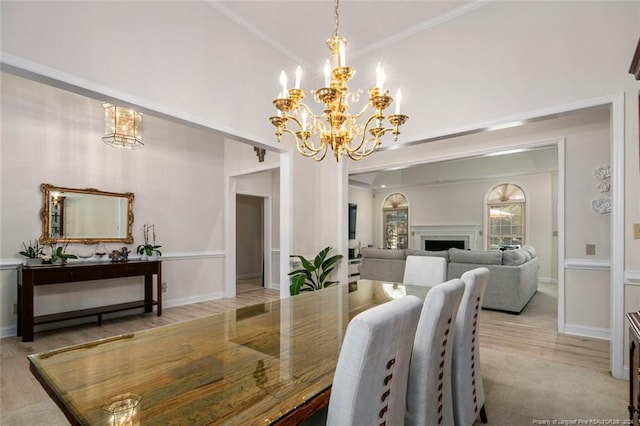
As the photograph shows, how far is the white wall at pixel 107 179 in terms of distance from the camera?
3.68 metres

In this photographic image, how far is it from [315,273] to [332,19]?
3024mm

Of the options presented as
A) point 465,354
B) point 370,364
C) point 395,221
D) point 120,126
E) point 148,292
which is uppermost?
point 120,126

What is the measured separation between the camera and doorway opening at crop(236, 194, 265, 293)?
795 centimetres

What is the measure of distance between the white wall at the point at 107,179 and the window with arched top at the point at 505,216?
6776 mm

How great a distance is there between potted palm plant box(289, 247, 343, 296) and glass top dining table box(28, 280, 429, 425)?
2.16 m

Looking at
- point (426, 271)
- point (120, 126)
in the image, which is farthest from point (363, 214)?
point (120, 126)

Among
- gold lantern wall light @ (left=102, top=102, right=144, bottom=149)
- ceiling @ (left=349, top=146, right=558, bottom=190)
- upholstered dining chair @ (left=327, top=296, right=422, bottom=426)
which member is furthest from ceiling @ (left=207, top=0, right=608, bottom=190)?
upholstered dining chair @ (left=327, top=296, right=422, bottom=426)

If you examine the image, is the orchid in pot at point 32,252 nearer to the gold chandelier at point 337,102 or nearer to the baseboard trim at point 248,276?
the gold chandelier at point 337,102

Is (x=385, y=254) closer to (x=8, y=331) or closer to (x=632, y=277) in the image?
(x=632, y=277)

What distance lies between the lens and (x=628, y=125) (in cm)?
248

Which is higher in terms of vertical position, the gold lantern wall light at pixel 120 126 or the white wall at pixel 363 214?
the gold lantern wall light at pixel 120 126

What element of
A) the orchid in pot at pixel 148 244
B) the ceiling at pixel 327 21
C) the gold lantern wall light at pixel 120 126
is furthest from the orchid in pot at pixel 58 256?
the ceiling at pixel 327 21

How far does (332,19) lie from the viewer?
10.9 feet

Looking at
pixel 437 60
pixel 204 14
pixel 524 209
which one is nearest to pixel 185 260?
pixel 204 14
